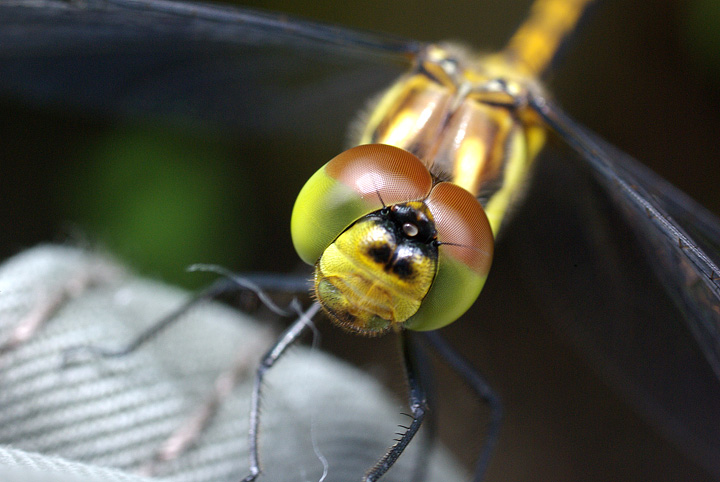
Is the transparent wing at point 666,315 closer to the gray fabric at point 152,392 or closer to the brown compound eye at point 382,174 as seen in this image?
the brown compound eye at point 382,174

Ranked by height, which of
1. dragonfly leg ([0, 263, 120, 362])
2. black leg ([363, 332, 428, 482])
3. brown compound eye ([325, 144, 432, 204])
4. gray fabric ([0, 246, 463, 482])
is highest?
brown compound eye ([325, 144, 432, 204])

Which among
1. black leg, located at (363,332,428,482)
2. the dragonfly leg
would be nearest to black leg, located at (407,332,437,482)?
black leg, located at (363,332,428,482)

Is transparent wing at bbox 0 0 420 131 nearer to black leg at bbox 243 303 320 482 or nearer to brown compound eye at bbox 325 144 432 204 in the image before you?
brown compound eye at bbox 325 144 432 204

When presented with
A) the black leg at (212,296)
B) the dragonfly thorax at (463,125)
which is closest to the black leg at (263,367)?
the black leg at (212,296)

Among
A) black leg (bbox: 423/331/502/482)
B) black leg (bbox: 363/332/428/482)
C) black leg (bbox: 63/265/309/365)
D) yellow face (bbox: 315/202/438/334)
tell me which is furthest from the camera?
black leg (bbox: 423/331/502/482)

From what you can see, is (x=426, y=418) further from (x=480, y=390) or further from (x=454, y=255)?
(x=454, y=255)
